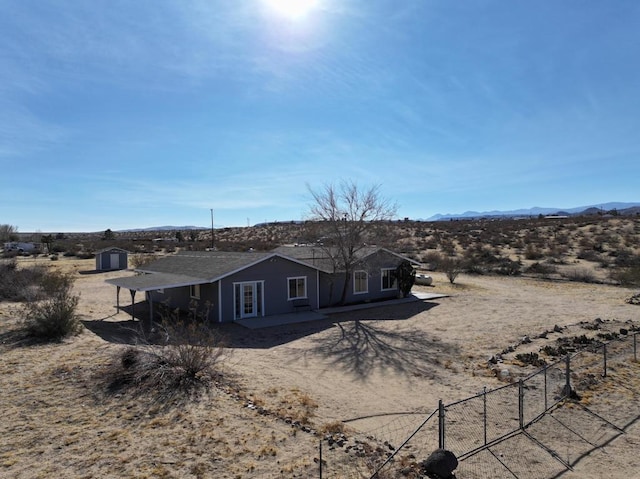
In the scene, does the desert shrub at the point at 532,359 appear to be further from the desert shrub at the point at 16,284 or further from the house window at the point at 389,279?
the desert shrub at the point at 16,284

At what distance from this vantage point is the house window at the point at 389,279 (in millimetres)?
27391

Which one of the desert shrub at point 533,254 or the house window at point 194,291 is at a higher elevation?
the desert shrub at point 533,254

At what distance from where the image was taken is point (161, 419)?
27.3 ft

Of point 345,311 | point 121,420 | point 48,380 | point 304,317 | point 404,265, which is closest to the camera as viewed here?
point 121,420

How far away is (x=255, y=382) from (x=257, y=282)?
33.0 feet

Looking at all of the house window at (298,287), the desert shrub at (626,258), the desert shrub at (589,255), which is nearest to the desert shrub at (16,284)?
the house window at (298,287)

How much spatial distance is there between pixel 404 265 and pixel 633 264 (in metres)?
20.5

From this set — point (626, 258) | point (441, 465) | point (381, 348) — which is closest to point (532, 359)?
point (381, 348)

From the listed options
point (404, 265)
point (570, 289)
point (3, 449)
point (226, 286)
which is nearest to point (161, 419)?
point (3, 449)

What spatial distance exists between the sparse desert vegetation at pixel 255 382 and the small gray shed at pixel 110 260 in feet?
58.2

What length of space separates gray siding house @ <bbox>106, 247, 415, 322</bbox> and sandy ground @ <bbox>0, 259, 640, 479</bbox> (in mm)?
2058

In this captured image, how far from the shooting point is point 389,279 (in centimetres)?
2764

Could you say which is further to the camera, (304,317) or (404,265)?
(404,265)

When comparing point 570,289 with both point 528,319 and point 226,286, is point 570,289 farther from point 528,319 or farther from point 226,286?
point 226,286
